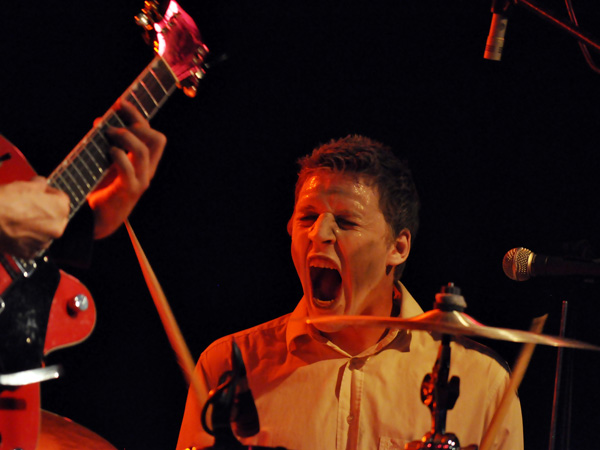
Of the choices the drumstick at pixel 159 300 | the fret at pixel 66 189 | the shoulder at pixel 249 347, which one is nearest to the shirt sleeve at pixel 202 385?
the shoulder at pixel 249 347

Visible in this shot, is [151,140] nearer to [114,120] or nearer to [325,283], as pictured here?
[114,120]

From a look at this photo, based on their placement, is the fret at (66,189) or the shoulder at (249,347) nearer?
the fret at (66,189)

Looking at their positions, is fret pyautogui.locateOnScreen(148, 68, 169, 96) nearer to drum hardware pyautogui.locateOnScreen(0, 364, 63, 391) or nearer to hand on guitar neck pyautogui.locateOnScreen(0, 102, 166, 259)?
hand on guitar neck pyautogui.locateOnScreen(0, 102, 166, 259)

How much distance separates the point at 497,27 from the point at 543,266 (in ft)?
2.40

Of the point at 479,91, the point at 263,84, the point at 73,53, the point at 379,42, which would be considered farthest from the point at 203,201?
the point at 479,91

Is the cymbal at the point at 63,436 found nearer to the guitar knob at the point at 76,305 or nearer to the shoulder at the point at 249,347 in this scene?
the guitar knob at the point at 76,305

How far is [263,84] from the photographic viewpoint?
2830 mm

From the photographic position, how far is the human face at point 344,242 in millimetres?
2258

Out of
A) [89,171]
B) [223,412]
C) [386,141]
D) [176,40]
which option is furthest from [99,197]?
[386,141]

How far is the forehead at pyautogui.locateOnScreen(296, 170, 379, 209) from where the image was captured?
2.28 m

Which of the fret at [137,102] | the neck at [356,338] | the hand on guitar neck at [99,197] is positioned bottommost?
the neck at [356,338]

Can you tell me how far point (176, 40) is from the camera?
1.55m

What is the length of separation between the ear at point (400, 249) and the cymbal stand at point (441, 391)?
2.32ft

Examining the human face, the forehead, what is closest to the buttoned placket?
the human face
